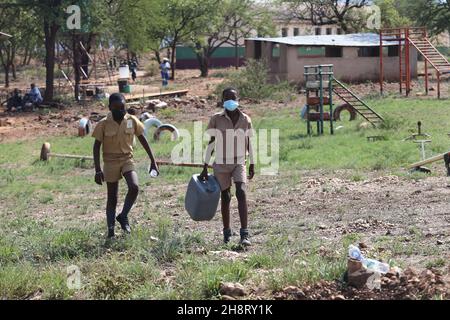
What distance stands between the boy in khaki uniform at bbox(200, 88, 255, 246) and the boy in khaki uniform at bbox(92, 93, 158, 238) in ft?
2.94

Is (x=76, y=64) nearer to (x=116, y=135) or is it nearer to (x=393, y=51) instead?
(x=393, y=51)

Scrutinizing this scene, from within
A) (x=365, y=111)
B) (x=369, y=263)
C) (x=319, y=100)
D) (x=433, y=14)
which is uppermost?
(x=433, y=14)

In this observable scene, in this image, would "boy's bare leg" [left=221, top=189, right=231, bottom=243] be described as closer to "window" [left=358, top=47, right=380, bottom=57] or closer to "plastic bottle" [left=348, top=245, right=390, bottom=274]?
"plastic bottle" [left=348, top=245, right=390, bottom=274]

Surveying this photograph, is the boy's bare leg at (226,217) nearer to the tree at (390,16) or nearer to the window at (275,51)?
the window at (275,51)

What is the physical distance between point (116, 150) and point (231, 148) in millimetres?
1310

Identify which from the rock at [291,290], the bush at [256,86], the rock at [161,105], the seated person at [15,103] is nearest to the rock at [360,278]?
the rock at [291,290]

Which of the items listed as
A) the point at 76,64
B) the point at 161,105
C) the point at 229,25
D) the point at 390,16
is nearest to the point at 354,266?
the point at 161,105

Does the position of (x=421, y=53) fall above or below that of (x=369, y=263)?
above

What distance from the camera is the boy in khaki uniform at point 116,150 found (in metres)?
8.36

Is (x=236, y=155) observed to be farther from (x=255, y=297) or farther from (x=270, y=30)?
(x=270, y=30)

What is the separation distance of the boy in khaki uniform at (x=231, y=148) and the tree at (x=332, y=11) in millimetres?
43845

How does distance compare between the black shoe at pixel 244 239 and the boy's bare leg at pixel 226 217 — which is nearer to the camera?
the black shoe at pixel 244 239

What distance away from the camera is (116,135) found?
8383mm

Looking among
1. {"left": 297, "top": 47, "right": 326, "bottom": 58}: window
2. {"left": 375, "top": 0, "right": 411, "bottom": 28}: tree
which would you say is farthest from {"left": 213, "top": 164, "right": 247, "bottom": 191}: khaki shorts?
{"left": 375, "top": 0, "right": 411, "bottom": 28}: tree
